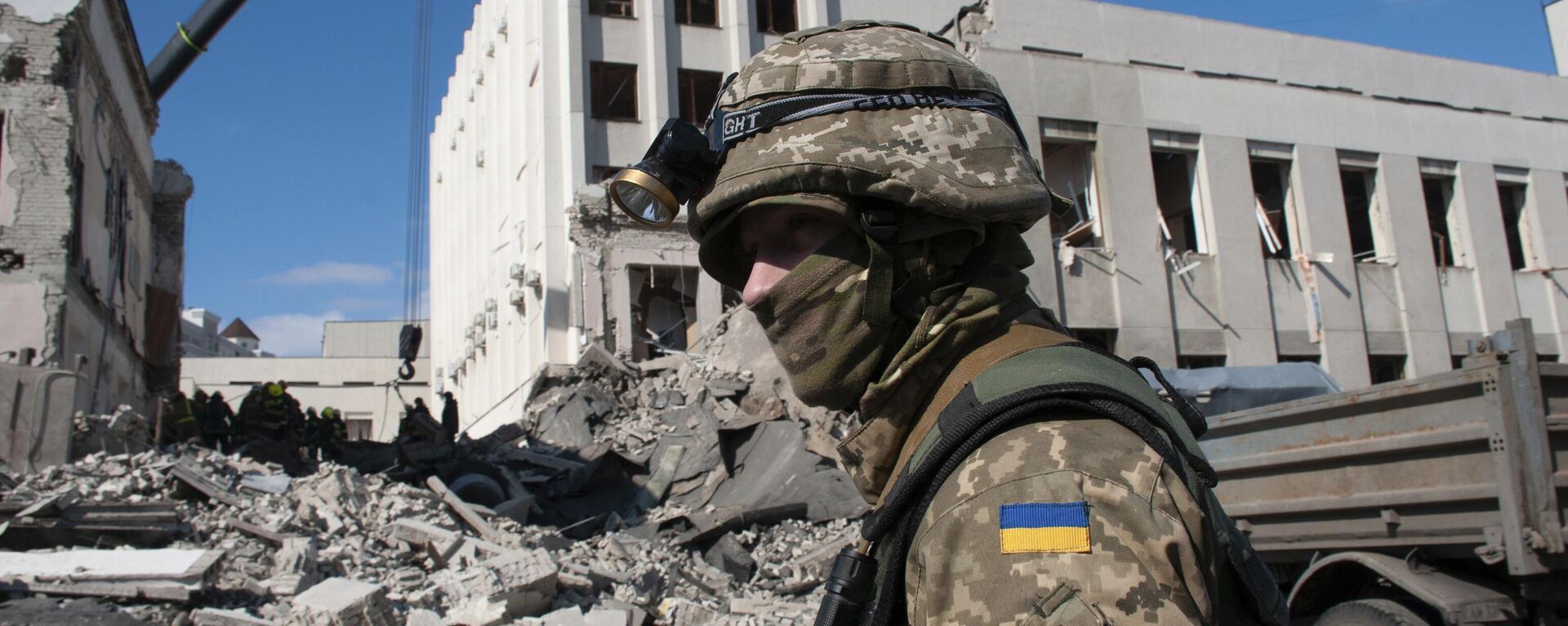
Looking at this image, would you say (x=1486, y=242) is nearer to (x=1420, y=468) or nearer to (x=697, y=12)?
(x=697, y=12)

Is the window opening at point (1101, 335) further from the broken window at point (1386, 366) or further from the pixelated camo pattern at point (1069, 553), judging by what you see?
the pixelated camo pattern at point (1069, 553)

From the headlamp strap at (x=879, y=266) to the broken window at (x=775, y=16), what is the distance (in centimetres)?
2324

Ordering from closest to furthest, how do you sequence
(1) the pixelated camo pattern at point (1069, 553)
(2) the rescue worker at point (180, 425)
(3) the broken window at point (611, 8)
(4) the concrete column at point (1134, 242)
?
(1) the pixelated camo pattern at point (1069, 553) < (2) the rescue worker at point (180, 425) < (4) the concrete column at point (1134, 242) < (3) the broken window at point (611, 8)

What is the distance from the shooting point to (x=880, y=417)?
1646 mm

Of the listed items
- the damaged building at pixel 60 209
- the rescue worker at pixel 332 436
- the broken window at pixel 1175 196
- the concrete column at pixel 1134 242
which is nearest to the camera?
the damaged building at pixel 60 209

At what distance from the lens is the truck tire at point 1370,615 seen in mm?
5109

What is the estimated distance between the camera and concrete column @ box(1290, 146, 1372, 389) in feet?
58.5

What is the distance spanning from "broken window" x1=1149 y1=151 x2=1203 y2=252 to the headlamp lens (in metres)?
18.0

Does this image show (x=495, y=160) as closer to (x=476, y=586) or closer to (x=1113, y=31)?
(x=1113, y=31)

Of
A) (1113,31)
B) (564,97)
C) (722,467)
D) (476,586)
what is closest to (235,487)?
(476,586)

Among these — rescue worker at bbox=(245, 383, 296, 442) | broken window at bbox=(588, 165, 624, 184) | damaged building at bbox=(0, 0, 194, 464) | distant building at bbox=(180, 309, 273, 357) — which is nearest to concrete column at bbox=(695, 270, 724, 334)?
broken window at bbox=(588, 165, 624, 184)

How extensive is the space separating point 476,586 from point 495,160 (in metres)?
21.1

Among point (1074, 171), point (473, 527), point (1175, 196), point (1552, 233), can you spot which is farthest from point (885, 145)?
point (1552, 233)

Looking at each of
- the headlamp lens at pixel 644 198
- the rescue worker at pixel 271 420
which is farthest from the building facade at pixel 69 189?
the headlamp lens at pixel 644 198
